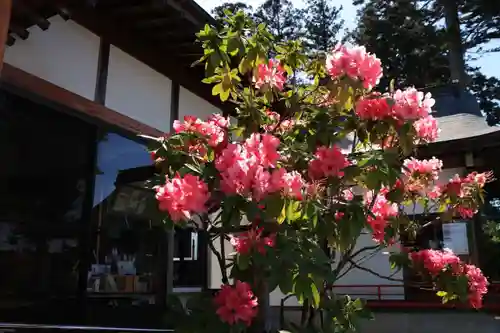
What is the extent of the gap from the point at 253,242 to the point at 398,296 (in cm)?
635

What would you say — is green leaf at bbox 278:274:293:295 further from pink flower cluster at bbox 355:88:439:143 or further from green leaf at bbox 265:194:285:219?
pink flower cluster at bbox 355:88:439:143

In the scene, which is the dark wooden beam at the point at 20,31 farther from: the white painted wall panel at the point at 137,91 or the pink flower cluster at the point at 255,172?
the pink flower cluster at the point at 255,172

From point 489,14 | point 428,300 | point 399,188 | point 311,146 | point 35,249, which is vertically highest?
point 489,14

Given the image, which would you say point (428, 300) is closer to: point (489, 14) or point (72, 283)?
point (72, 283)

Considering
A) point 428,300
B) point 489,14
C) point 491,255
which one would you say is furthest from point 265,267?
point 489,14

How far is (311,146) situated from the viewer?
201cm

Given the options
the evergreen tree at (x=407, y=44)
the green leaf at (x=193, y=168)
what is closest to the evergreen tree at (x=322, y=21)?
the evergreen tree at (x=407, y=44)

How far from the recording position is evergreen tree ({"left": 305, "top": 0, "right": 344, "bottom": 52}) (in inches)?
784

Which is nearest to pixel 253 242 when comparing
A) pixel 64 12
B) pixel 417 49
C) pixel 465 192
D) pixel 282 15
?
pixel 465 192

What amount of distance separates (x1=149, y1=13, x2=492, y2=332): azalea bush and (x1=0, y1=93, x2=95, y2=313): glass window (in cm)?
142

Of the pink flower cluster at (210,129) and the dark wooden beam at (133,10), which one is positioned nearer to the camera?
the pink flower cluster at (210,129)

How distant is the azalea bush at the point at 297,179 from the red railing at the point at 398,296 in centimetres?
448

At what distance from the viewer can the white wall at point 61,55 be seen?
9.37 ft

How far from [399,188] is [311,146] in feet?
1.38
